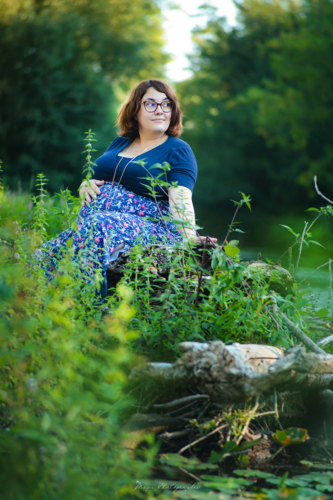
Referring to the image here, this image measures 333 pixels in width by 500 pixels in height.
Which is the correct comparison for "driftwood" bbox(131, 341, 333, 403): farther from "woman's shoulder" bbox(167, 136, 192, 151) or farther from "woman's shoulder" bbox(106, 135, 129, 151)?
"woman's shoulder" bbox(106, 135, 129, 151)

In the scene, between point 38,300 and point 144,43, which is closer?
point 38,300

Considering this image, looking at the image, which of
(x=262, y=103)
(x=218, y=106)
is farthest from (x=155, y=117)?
(x=218, y=106)

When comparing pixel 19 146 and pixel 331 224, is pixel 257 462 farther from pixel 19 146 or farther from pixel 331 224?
pixel 19 146

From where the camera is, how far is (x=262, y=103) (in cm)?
2245

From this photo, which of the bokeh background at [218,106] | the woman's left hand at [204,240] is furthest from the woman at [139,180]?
the bokeh background at [218,106]

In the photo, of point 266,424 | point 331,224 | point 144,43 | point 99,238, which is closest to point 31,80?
point 144,43

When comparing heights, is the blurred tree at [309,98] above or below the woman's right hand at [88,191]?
below

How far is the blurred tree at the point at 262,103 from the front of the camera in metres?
19.5

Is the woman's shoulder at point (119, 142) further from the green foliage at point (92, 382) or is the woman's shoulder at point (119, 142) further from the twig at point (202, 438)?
the twig at point (202, 438)

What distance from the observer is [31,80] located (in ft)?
57.6

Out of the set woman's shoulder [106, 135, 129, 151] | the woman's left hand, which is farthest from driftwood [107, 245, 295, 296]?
woman's shoulder [106, 135, 129, 151]

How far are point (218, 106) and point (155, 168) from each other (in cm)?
3130

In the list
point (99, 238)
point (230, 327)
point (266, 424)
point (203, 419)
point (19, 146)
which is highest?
point (99, 238)

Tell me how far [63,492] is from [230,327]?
127cm
